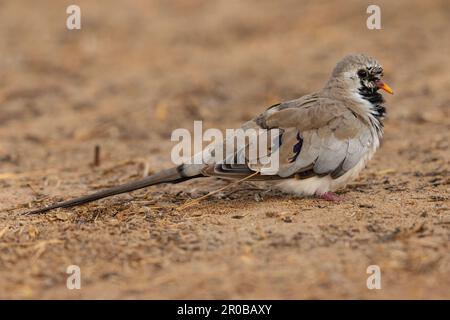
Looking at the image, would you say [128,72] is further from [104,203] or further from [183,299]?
[183,299]

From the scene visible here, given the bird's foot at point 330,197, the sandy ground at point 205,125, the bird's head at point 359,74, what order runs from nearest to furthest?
the sandy ground at point 205,125
the bird's foot at point 330,197
the bird's head at point 359,74

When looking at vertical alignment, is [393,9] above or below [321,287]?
above

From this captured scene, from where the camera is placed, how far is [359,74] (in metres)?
5.50

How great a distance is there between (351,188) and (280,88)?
333 centimetres

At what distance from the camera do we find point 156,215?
16.1 feet

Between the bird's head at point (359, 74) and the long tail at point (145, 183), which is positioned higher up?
the bird's head at point (359, 74)

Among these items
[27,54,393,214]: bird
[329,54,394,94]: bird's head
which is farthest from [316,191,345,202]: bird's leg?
[329,54,394,94]: bird's head

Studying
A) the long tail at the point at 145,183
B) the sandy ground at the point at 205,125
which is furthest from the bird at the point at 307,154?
the sandy ground at the point at 205,125

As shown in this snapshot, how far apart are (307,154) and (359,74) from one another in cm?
87

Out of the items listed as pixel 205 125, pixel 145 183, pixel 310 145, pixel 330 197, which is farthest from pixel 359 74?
pixel 205 125

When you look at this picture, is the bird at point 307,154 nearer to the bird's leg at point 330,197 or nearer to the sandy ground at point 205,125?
the bird's leg at point 330,197

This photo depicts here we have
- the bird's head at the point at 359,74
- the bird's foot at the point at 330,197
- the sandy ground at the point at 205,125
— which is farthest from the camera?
the bird's head at the point at 359,74

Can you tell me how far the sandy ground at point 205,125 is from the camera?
3932 mm

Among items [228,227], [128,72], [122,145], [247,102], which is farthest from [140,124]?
[228,227]
